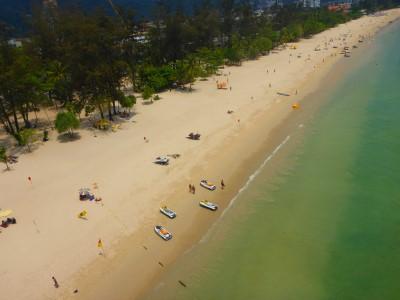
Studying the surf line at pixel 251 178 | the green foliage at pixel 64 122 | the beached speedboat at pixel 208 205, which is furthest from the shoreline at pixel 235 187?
the green foliage at pixel 64 122

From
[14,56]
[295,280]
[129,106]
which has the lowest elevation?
[295,280]

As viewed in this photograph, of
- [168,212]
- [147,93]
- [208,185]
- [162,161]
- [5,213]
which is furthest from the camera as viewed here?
[147,93]

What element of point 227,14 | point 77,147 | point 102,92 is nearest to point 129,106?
point 102,92

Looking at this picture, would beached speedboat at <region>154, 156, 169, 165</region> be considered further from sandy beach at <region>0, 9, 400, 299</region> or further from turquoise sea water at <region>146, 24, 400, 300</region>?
turquoise sea water at <region>146, 24, 400, 300</region>

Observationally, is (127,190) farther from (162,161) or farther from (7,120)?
(7,120)

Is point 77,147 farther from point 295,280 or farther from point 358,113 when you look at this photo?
point 358,113

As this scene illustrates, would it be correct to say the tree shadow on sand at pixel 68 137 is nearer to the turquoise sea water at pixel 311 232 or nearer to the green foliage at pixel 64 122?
the green foliage at pixel 64 122

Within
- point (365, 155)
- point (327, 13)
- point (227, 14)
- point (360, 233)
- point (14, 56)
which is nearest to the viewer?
point (360, 233)

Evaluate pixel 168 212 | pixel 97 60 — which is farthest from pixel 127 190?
pixel 97 60
